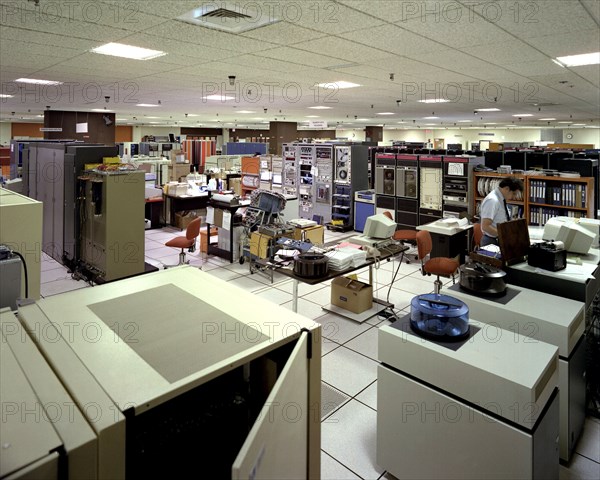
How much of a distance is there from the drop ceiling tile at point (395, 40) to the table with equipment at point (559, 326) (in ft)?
7.93

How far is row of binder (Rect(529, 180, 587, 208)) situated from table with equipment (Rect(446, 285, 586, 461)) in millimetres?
4373

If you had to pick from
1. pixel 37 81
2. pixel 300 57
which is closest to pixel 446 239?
pixel 300 57

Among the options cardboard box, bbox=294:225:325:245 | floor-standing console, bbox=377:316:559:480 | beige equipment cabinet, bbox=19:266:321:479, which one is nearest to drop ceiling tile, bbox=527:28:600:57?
floor-standing console, bbox=377:316:559:480

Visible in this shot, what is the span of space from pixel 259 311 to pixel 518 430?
54.9 inches

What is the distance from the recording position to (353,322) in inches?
182

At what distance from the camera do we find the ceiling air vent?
10.5 feet

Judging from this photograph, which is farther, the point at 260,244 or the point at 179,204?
the point at 179,204

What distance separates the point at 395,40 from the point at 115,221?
3.94 metres

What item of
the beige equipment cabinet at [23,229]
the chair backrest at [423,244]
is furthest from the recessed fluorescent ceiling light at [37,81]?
the chair backrest at [423,244]

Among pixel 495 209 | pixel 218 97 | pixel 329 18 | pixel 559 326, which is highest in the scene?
pixel 218 97

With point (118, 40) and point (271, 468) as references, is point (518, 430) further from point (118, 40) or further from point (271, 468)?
point (118, 40)

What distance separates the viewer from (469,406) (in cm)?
197

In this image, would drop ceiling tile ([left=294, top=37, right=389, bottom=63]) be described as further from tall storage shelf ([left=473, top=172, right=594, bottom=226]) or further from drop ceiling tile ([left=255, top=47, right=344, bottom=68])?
tall storage shelf ([left=473, top=172, right=594, bottom=226])

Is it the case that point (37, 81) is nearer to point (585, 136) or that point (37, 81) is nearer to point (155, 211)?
point (155, 211)
